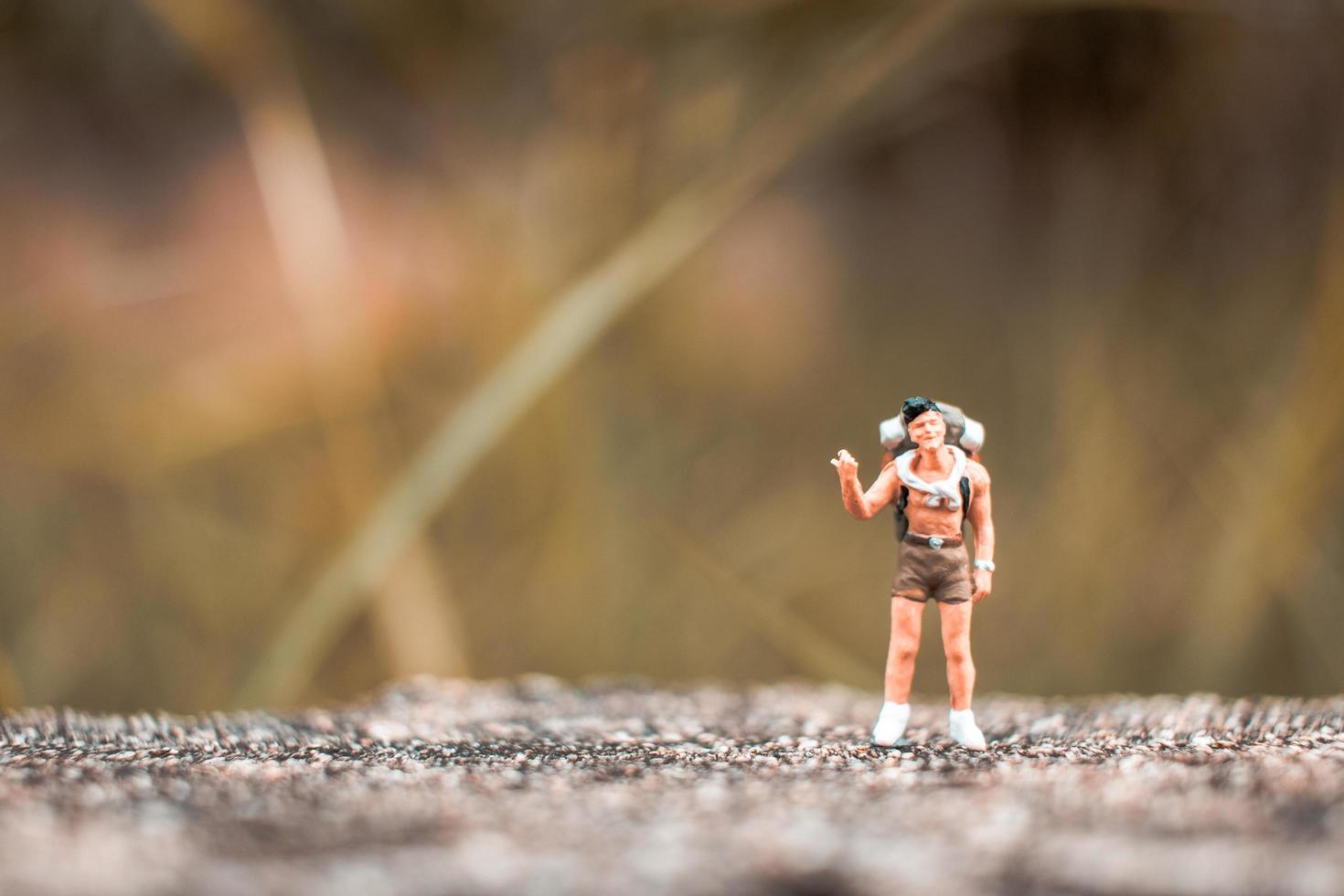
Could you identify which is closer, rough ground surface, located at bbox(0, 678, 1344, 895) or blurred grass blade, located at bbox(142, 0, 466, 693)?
rough ground surface, located at bbox(0, 678, 1344, 895)

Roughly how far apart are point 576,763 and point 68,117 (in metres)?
2.36

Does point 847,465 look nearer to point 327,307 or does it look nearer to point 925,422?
point 925,422

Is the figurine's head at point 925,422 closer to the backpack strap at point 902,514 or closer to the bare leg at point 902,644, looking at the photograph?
the backpack strap at point 902,514

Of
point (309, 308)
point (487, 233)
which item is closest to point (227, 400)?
point (309, 308)

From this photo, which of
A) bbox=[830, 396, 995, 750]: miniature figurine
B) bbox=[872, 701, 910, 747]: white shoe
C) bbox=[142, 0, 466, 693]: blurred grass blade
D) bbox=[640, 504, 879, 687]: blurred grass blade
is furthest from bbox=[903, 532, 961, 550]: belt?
bbox=[142, 0, 466, 693]: blurred grass blade

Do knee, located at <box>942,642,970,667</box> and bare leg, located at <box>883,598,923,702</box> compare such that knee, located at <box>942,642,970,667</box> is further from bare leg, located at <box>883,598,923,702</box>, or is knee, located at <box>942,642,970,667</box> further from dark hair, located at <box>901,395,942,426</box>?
dark hair, located at <box>901,395,942,426</box>

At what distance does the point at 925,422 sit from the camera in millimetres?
1826

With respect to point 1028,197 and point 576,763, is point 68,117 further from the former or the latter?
point 1028,197

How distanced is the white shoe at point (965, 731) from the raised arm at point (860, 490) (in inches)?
16.6

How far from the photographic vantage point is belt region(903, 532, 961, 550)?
1.83m

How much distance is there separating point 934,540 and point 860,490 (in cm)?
16

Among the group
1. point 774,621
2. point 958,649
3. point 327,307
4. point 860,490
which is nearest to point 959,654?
point 958,649

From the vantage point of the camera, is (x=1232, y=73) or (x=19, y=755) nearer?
(x=19, y=755)

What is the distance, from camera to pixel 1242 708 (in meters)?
2.28
